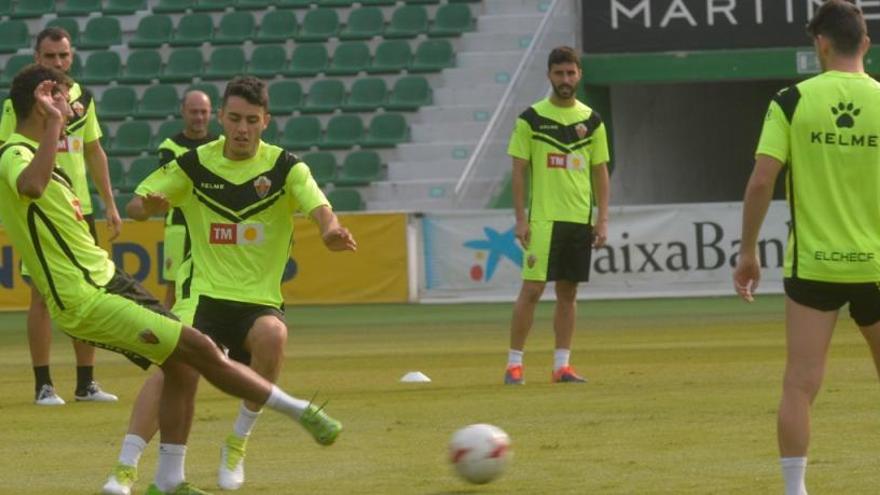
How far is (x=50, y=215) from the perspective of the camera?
313 inches

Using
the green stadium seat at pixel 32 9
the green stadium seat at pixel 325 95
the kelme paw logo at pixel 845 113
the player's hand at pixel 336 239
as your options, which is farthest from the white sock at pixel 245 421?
the green stadium seat at pixel 32 9

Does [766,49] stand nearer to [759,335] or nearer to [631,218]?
[631,218]

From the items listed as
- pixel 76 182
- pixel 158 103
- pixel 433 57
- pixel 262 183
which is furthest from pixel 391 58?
pixel 262 183

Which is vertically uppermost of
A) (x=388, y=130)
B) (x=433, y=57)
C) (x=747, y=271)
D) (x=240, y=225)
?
(x=433, y=57)

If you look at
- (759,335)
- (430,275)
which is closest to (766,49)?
(430,275)

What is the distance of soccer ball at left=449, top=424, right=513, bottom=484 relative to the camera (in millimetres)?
8281

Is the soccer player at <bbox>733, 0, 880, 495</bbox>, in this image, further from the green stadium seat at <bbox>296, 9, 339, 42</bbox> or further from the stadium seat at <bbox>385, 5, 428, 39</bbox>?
the green stadium seat at <bbox>296, 9, 339, 42</bbox>

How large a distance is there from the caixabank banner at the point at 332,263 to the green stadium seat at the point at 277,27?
6567mm

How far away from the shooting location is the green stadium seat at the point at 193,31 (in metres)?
30.7

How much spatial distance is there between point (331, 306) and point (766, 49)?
288 inches

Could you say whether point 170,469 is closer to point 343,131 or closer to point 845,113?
point 845,113

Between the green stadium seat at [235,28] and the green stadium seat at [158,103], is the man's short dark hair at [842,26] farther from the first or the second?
the green stadium seat at [235,28]

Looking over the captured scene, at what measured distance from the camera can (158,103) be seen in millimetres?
29938

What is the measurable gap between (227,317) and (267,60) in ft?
70.2
